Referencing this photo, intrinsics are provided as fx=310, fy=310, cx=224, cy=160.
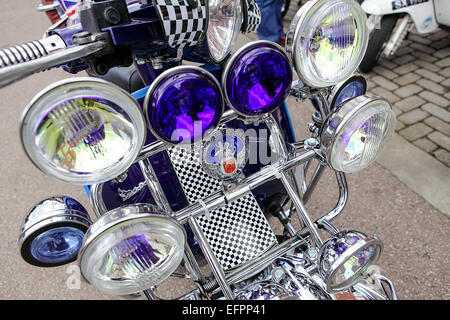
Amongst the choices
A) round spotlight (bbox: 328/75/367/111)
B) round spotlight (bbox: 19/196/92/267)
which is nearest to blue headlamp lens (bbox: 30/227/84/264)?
round spotlight (bbox: 19/196/92/267)

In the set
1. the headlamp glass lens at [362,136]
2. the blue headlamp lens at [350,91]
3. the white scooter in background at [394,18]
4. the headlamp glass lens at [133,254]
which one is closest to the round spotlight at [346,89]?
the blue headlamp lens at [350,91]

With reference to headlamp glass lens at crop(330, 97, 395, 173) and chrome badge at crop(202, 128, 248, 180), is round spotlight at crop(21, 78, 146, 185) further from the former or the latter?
headlamp glass lens at crop(330, 97, 395, 173)

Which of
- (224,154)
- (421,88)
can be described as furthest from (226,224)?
(421,88)

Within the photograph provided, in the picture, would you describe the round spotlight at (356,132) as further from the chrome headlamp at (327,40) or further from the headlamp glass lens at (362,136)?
the chrome headlamp at (327,40)

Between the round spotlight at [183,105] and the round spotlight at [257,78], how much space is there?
0.05 m

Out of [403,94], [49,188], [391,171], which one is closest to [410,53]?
[403,94]

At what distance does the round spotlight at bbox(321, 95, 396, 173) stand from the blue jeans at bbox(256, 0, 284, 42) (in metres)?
2.61

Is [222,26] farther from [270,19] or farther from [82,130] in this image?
[270,19]

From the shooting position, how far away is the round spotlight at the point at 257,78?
73cm

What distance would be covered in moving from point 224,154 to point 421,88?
2.58 metres

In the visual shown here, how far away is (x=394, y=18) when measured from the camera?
9.25 ft

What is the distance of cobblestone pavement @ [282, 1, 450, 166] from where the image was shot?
2316 millimetres

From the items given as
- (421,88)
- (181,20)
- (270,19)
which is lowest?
(421,88)
